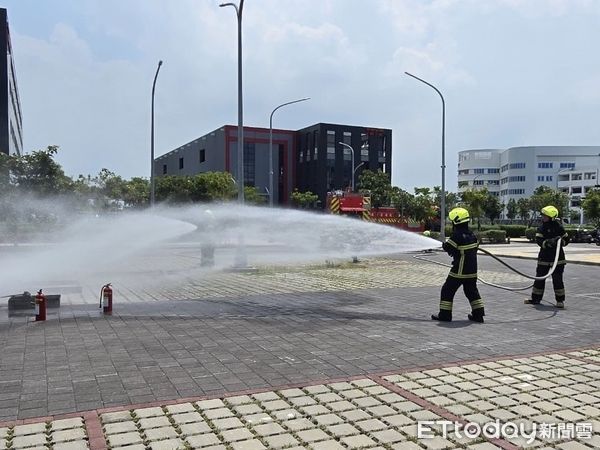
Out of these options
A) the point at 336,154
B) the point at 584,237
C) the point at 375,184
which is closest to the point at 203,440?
the point at 584,237

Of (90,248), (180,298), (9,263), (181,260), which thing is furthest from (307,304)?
(181,260)

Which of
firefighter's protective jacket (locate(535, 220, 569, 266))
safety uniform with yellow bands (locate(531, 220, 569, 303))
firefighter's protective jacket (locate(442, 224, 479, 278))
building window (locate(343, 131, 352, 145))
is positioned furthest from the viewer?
building window (locate(343, 131, 352, 145))

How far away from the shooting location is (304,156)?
78.9 metres

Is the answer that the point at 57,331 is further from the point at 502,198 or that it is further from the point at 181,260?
the point at 502,198

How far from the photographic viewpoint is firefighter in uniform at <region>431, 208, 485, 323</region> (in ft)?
26.2

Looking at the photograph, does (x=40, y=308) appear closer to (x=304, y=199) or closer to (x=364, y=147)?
(x=304, y=199)

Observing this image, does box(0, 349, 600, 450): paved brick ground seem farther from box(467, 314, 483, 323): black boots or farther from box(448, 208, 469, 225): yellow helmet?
box(448, 208, 469, 225): yellow helmet

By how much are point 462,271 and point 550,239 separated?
9.87ft

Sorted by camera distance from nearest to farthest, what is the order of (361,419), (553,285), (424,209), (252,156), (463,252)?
(361,419) → (463,252) → (553,285) → (424,209) → (252,156)

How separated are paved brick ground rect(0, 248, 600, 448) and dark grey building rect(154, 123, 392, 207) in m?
62.6

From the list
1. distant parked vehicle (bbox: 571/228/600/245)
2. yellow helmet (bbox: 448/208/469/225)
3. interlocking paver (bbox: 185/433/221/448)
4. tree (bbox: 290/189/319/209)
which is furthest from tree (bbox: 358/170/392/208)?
Result: interlocking paver (bbox: 185/433/221/448)

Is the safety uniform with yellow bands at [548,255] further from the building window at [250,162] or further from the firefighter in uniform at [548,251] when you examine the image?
the building window at [250,162]

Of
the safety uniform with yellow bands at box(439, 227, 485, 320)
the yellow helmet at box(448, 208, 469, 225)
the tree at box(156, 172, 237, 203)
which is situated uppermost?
the tree at box(156, 172, 237, 203)

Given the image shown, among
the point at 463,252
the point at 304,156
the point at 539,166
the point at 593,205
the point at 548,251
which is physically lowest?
the point at 548,251
